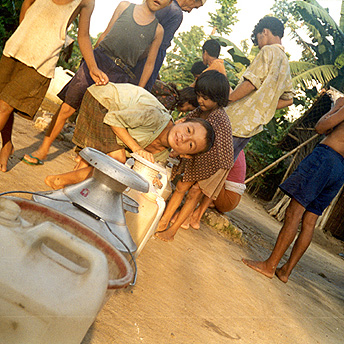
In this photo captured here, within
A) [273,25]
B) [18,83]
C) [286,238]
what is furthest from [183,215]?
[273,25]

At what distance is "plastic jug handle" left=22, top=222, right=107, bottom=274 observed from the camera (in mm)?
818

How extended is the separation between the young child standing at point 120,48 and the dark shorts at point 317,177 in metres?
1.71

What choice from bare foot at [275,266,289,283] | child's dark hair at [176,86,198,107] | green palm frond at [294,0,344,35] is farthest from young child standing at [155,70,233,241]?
green palm frond at [294,0,344,35]

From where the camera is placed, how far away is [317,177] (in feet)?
10.5

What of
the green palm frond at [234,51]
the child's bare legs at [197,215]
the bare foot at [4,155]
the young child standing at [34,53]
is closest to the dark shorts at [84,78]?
the young child standing at [34,53]

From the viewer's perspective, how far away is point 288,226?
3.28 m

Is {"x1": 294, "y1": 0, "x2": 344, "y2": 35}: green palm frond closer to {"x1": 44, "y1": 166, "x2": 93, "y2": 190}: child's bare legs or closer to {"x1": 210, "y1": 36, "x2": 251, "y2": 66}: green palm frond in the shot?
{"x1": 210, "y1": 36, "x2": 251, "y2": 66}: green palm frond

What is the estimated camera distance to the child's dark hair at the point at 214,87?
3051mm

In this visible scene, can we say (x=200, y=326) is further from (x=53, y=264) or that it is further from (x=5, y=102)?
(x=5, y=102)

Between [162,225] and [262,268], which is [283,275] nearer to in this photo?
[262,268]

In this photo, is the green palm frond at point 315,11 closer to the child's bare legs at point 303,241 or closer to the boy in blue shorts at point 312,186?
the boy in blue shorts at point 312,186

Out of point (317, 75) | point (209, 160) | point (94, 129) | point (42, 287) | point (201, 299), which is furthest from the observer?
point (317, 75)

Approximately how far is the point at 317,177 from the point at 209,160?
39.1 inches

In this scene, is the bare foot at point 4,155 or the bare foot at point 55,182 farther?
the bare foot at point 4,155
